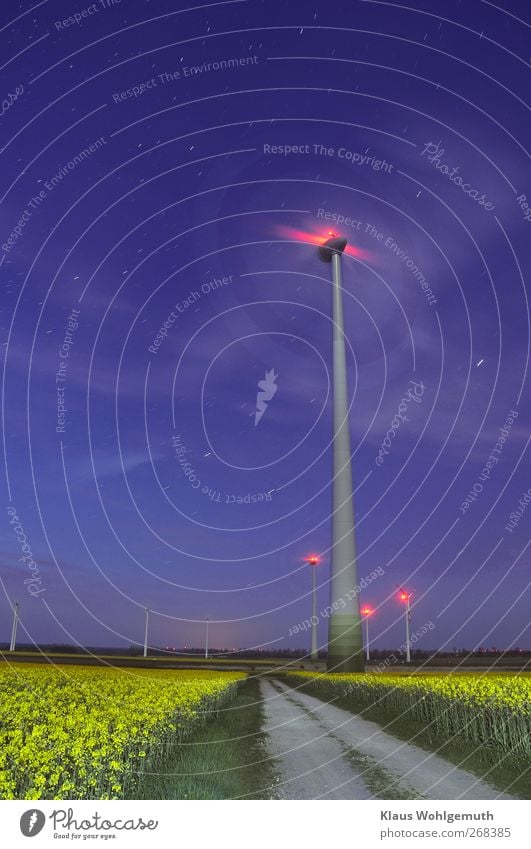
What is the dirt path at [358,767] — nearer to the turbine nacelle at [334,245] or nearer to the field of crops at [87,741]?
the field of crops at [87,741]

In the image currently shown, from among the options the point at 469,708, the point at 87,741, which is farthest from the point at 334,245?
the point at 87,741

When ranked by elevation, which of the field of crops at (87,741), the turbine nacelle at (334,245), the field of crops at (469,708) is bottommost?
the field of crops at (469,708)

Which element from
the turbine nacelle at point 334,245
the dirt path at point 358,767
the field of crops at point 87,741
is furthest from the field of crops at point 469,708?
the turbine nacelle at point 334,245

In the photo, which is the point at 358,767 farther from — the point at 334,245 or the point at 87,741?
the point at 334,245

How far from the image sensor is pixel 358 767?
17.3 meters

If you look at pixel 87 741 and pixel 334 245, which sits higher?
pixel 334 245

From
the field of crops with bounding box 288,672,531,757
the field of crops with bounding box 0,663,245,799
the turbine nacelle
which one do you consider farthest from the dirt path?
the turbine nacelle

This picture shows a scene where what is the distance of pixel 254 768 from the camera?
17328mm

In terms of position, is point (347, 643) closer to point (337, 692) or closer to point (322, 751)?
point (337, 692)

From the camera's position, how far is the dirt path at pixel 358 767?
14.4 metres

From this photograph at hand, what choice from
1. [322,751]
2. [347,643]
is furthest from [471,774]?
[347,643]
